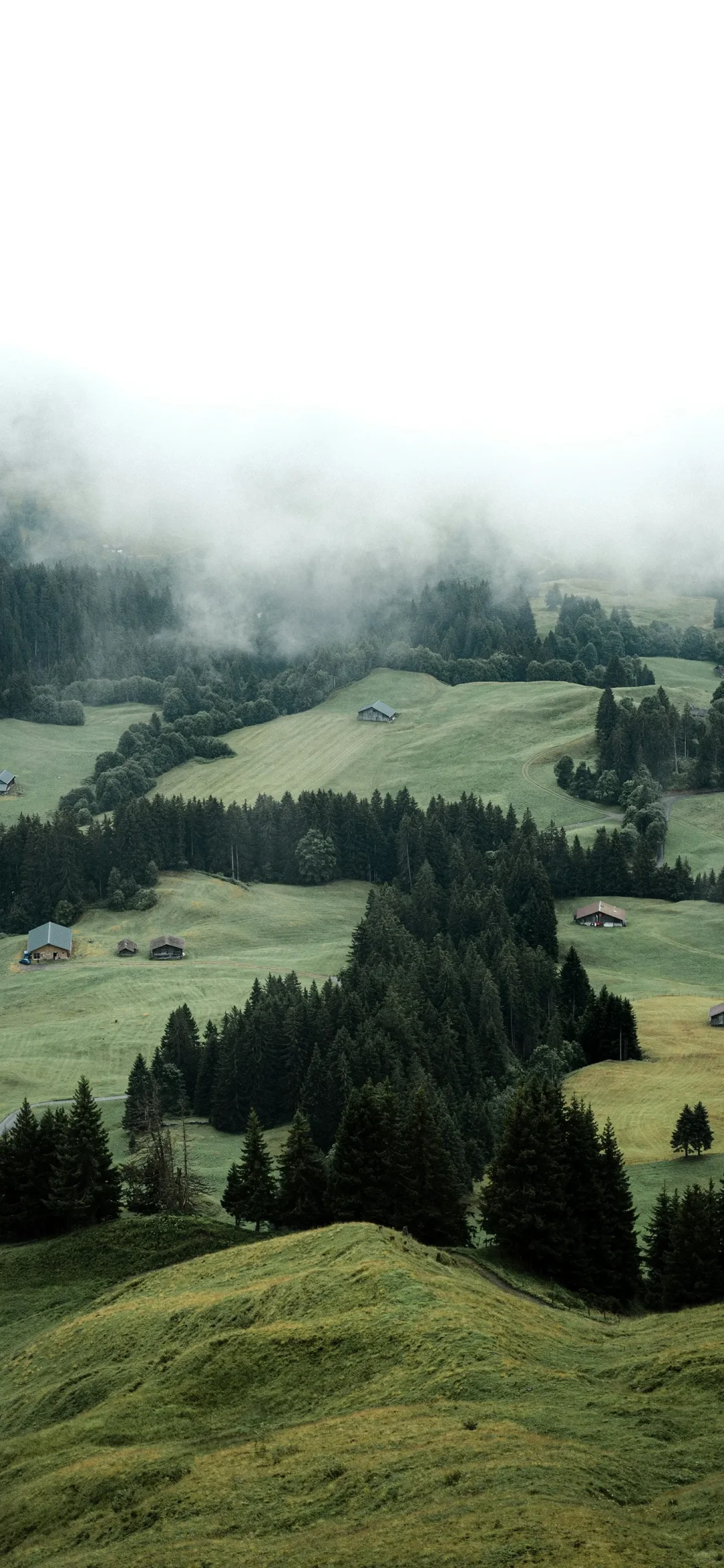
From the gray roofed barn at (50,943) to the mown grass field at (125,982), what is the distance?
2.22 meters

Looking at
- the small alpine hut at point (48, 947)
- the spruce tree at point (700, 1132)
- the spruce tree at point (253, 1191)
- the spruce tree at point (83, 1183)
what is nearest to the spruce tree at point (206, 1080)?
the spruce tree at point (83, 1183)

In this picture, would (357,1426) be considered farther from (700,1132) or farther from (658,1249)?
(700,1132)

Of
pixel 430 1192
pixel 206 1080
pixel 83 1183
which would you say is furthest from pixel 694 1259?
pixel 206 1080

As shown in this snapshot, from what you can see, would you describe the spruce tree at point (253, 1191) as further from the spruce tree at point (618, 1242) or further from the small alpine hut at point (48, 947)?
the small alpine hut at point (48, 947)

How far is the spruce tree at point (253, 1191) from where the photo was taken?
7744 centimetres

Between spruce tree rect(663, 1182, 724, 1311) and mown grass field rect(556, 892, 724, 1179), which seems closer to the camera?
spruce tree rect(663, 1182, 724, 1311)

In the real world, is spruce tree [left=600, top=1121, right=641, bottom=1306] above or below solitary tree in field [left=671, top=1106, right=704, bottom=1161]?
above

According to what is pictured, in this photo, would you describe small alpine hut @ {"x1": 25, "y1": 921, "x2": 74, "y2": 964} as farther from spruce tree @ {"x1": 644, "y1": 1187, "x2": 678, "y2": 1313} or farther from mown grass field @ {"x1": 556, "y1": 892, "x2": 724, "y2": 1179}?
spruce tree @ {"x1": 644, "y1": 1187, "x2": 678, "y2": 1313}

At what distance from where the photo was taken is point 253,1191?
77.8m

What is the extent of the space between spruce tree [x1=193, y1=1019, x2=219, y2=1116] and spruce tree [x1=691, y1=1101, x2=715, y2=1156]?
46.6m

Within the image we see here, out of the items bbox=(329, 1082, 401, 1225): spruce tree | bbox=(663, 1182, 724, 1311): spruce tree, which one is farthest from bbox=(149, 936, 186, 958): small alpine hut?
bbox=(663, 1182, 724, 1311): spruce tree

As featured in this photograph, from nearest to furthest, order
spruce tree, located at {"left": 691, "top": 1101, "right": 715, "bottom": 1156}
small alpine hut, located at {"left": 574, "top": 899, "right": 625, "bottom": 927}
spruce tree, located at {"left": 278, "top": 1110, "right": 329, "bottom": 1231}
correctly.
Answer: spruce tree, located at {"left": 278, "top": 1110, "right": 329, "bottom": 1231} → spruce tree, located at {"left": 691, "top": 1101, "right": 715, "bottom": 1156} → small alpine hut, located at {"left": 574, "top": 899, "right": 625, "bottom": 927}

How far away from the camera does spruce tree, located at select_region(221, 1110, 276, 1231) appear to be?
77438 mm

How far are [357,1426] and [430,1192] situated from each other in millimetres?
31220
